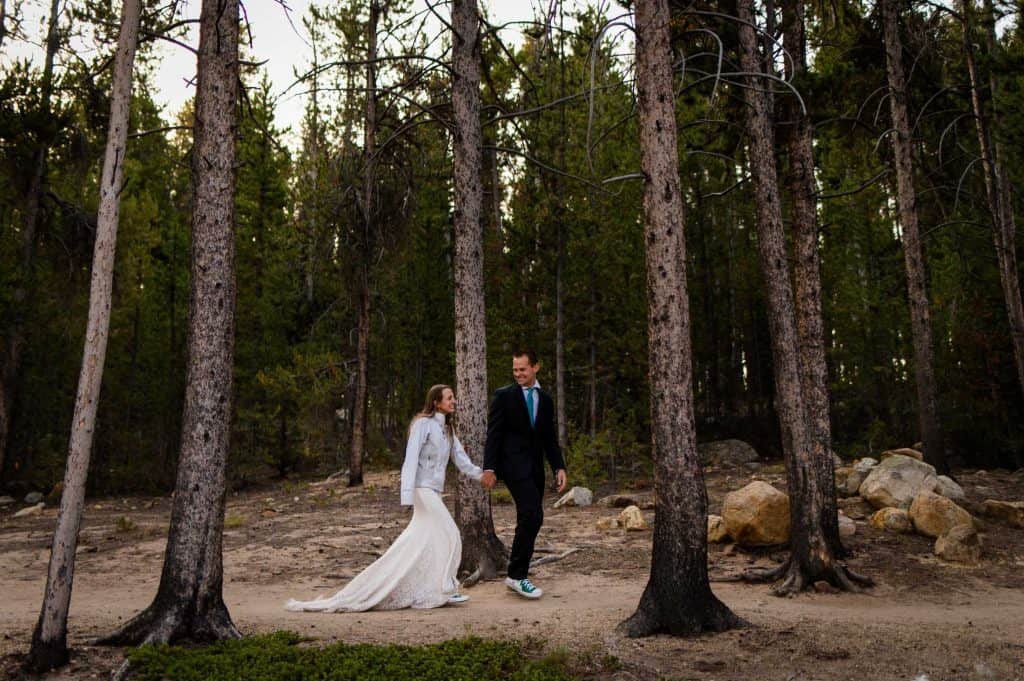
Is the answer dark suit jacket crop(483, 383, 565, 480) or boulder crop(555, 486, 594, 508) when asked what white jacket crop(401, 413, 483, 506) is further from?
boulder crop(555, 486, 594, 508)

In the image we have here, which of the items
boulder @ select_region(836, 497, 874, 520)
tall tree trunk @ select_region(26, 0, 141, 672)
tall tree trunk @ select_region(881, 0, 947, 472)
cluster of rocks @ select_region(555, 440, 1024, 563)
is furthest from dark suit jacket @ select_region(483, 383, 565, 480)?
tall tree trunk @ select_region(881, 0, 947, 472)

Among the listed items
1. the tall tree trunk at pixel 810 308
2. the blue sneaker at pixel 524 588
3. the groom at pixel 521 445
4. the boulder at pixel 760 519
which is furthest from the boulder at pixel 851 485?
the groom at pixel 521 445

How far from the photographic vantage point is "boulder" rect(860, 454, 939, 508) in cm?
1133

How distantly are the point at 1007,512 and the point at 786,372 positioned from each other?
18.7 feet

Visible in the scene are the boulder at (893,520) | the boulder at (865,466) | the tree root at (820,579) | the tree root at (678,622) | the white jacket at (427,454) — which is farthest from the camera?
the boulder at (865,466)

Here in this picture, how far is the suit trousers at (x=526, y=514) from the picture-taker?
7320 mm

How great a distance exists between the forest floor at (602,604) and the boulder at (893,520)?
0.62ft

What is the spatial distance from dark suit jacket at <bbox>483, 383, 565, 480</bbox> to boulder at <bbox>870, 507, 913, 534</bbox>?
5.72 meters

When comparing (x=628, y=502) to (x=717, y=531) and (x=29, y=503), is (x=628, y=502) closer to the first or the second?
(x=717, y=531)

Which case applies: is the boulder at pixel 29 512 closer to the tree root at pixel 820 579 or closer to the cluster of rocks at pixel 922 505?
the tree root at pixel 820 579

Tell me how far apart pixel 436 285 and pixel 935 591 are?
20636 mm

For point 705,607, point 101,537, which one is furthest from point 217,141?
point 101,537

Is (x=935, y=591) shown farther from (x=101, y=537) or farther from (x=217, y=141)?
(x=101, y=537)

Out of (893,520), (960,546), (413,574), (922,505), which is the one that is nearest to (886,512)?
(893,520)
